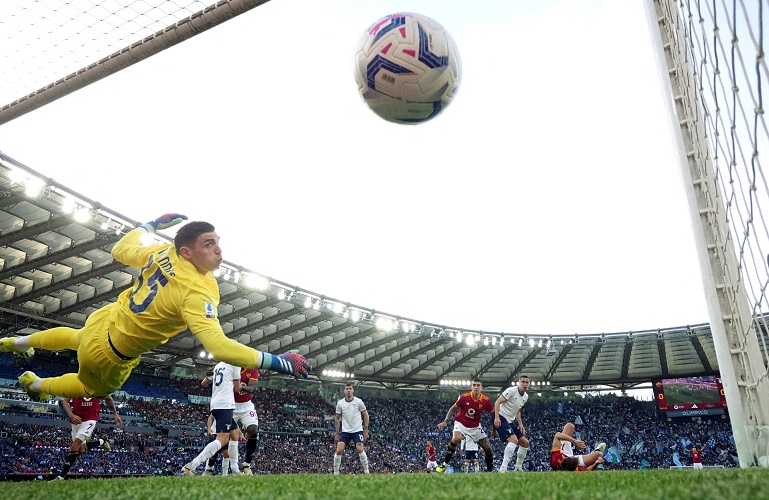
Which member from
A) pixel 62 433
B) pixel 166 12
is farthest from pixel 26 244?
pixel 166 12

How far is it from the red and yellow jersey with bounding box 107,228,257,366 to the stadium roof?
13.6m

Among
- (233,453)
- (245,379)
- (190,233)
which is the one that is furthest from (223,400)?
(190,233)

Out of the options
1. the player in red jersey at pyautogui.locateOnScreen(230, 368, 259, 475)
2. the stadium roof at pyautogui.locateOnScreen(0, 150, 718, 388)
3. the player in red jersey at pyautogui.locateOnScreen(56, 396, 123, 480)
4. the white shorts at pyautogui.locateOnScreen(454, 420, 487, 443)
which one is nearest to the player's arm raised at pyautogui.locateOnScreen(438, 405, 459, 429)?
the white shorts at pyautogui.locateOnScreen(454, 420, 487, 443)

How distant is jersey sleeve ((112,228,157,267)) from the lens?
4625 millimetres

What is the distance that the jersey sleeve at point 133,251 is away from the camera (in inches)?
182

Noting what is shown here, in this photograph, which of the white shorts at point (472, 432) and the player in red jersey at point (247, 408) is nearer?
→ the player in red jersey at point (247, 408)

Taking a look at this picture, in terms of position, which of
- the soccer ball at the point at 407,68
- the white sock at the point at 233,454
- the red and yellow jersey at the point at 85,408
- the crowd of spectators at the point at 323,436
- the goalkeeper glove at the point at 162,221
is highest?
the soccer ball at the point at 407,68

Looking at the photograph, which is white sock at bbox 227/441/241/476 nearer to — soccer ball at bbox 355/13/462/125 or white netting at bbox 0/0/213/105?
white netting at bbox 0/0/213/105

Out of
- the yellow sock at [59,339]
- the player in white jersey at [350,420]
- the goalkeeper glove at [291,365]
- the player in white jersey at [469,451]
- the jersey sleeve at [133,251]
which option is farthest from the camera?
the player in white jersey at [469,451]

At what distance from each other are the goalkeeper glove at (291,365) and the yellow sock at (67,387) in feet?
6.82

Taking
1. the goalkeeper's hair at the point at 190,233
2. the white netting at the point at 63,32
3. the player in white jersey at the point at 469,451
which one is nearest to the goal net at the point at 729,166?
the goalkeeper's hair at the point at 190,233

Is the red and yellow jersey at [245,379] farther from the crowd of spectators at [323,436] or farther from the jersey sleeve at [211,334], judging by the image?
the crowd of spectators at [323,436]

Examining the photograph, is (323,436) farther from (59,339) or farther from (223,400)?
(59,339)

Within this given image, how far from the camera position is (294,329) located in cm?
2788
